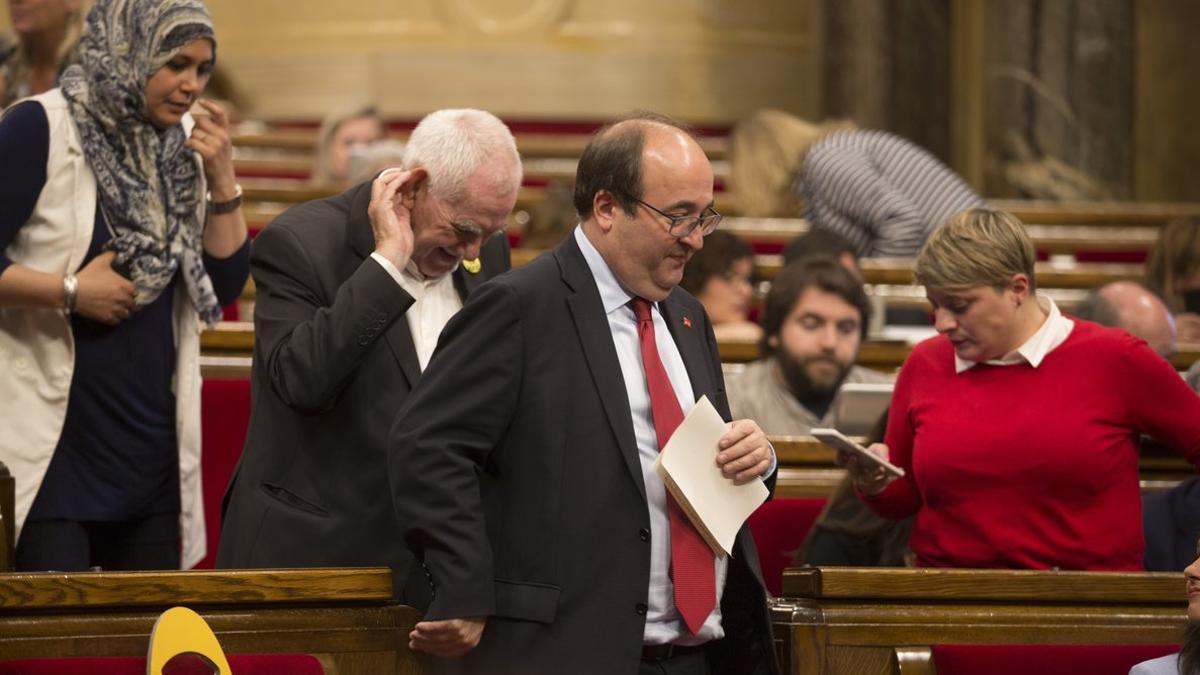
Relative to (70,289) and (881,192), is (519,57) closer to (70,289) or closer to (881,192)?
(881,192)

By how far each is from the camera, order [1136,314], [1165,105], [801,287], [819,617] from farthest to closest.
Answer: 1. [1165,105]
2. [801,287]
3. [1136,314]
4. [819,617]

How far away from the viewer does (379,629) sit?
270cm

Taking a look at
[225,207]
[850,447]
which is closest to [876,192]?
[850,447]

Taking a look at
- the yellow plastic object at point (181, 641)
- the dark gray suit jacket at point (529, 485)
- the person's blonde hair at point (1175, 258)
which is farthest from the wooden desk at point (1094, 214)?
the yellow plastic object at point (181, 641)

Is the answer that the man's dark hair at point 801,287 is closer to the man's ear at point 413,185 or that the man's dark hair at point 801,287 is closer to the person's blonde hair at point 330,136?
the man's ear at point 413,185

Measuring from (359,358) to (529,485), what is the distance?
16.5 inches

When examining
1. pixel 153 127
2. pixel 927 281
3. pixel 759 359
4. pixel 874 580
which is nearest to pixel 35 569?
pixel 153 127

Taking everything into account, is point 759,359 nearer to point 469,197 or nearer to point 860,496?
point 860,496

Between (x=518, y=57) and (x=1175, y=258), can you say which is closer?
(x=1175, y=258)

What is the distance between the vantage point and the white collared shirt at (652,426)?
2.64 m

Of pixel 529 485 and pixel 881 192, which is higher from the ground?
pixel 529 485

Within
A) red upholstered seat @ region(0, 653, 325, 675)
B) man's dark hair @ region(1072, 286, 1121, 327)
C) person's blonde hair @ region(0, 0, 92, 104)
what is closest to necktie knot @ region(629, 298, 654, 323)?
red upholstered seat @ region(0, 653, 325, 675)

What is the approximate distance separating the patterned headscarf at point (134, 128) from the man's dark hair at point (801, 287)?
1.81 m

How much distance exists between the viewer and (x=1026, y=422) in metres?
Answer: 3.35
